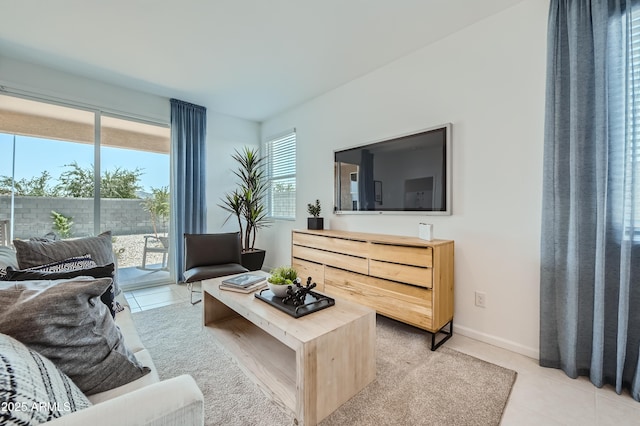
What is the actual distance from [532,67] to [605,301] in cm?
159

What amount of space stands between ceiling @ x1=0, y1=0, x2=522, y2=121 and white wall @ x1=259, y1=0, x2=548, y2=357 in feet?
0.69

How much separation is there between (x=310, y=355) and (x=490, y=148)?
6.55ft

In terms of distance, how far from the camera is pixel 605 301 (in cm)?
162

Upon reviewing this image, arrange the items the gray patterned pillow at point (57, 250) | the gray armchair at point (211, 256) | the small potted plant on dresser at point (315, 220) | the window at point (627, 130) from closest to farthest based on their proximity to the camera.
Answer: the window at point (627, 130) < the gray patterned pillow at point (57, 250) < the gray armchair at point (211, 256) < the small potted plant on dresser at point (315, 220)

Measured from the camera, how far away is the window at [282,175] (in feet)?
13.8

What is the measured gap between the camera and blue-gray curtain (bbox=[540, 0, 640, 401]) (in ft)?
5.04

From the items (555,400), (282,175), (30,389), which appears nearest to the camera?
(30,389)

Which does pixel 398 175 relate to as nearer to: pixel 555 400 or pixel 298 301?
pixel 298 301

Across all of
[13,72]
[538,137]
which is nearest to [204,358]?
[538,137]

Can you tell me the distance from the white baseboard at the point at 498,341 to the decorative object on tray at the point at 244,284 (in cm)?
168

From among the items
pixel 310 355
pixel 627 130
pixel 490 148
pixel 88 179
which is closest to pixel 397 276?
pixel 310 355

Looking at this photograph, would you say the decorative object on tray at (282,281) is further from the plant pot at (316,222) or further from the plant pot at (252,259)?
the plant pot at (252,259)

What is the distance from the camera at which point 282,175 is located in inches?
174

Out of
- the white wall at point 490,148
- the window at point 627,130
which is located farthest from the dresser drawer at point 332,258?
the window at point 627,130
